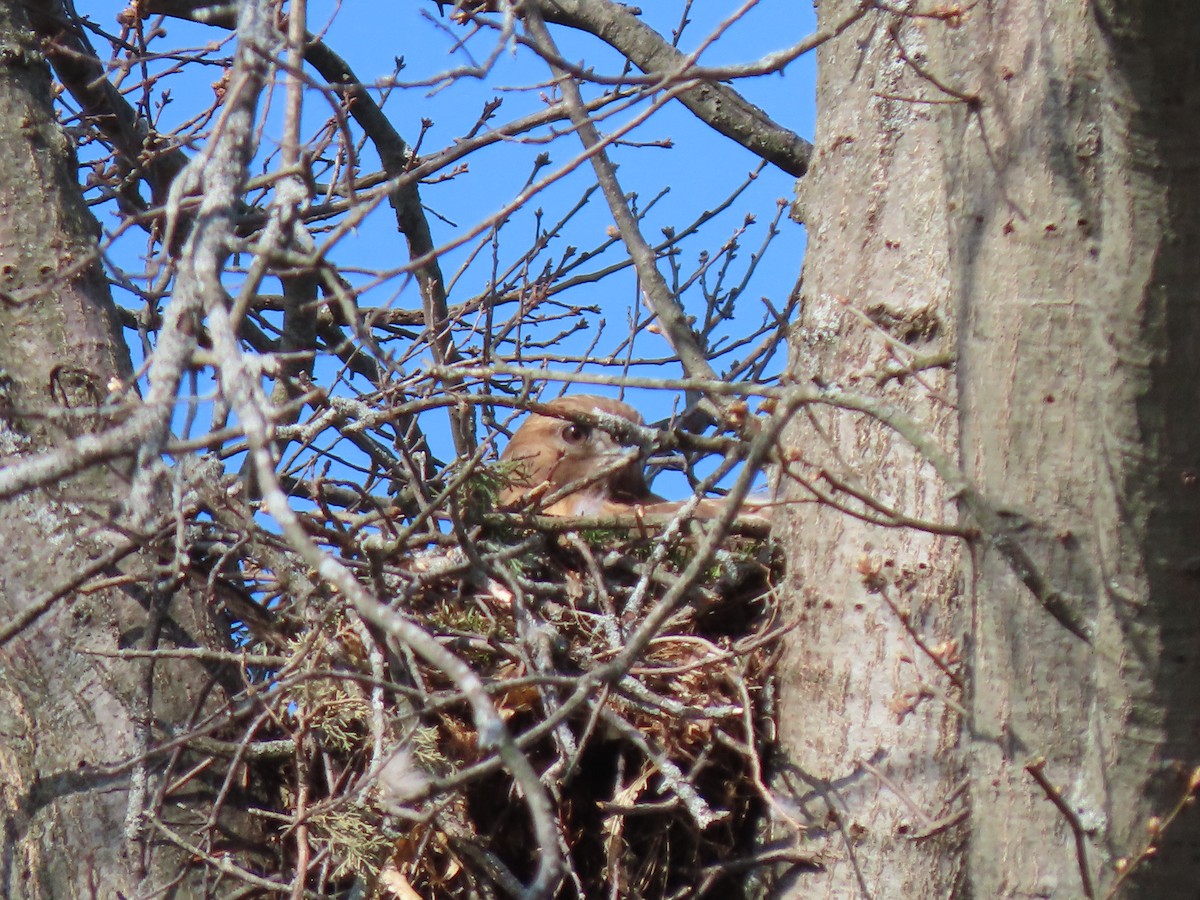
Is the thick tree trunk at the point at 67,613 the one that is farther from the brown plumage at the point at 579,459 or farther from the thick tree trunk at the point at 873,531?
the brown plumage at the point at 579,459

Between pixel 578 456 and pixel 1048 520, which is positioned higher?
pixel 578 456

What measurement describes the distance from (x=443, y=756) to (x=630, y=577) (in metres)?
0.75

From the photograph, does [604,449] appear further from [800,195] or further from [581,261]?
A: [800,195]

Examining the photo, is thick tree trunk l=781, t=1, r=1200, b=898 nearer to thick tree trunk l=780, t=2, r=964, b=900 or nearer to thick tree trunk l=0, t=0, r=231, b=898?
thick tree trunk l=780, t=2, r=964, b=900

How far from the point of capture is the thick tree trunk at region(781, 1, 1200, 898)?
6.17ft

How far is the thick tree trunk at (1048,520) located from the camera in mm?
1880

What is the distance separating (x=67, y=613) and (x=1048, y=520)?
2463 mm

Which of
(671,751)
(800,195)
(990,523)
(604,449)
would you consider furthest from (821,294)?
(604,449)

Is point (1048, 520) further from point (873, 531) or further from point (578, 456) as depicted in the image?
point (578, 456)

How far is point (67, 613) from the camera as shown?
3.58m

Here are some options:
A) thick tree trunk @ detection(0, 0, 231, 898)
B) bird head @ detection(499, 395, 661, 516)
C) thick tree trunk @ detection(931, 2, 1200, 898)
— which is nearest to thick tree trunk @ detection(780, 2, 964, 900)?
thick tree trunk @ detection(931, 2, 1200, 898)

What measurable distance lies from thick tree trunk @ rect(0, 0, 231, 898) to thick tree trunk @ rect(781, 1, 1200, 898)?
1.57 metres

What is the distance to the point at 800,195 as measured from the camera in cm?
378

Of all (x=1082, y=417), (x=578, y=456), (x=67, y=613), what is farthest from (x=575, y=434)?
(x=1082, y=417)
